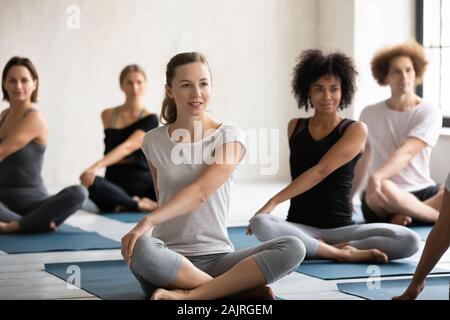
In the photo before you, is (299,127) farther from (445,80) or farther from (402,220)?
(445,80)

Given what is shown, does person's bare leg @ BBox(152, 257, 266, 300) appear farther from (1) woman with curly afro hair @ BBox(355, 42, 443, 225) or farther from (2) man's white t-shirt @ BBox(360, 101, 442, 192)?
(2) man's white t-shirt @ BBox(360, 101, 442, 192)

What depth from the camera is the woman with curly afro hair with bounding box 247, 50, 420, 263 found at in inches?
148

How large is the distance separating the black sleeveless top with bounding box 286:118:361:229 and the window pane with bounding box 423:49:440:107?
3242mm

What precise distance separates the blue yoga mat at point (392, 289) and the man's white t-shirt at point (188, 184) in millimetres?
485

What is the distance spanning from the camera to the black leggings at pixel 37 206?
4.77 m

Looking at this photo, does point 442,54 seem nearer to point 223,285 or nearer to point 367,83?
point 367,83

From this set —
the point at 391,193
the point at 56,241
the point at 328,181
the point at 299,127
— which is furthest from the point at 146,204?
the point at 328,181

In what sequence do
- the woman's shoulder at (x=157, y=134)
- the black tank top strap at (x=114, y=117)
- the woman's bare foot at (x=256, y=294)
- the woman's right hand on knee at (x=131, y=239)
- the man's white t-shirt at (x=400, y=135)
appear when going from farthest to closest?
the black tank top strap at (x=114, y=117) < the man's white t-shirt at (x=400, y=135) < the woman's shoulder at (x=157, y=134) < the woman's bare foot at (x=256, y=294) < the woman's right hand on knee at (x=131, y=239)

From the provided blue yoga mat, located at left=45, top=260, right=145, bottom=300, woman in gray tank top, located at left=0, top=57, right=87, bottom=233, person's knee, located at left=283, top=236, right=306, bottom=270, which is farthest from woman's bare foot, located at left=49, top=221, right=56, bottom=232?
person's knee, located at left=283, top=236, right=306, bottom=270

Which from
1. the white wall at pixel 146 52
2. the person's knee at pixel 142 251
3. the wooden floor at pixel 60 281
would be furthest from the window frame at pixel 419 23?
the person's knee at pixel 142 251

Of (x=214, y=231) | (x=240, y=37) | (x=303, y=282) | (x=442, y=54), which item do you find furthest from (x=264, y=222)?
(x=240, y=37)

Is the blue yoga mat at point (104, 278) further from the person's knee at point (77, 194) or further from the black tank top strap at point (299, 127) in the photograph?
the person's knee at point (77, 194)

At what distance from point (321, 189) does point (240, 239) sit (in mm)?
764

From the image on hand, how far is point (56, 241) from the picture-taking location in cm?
448
